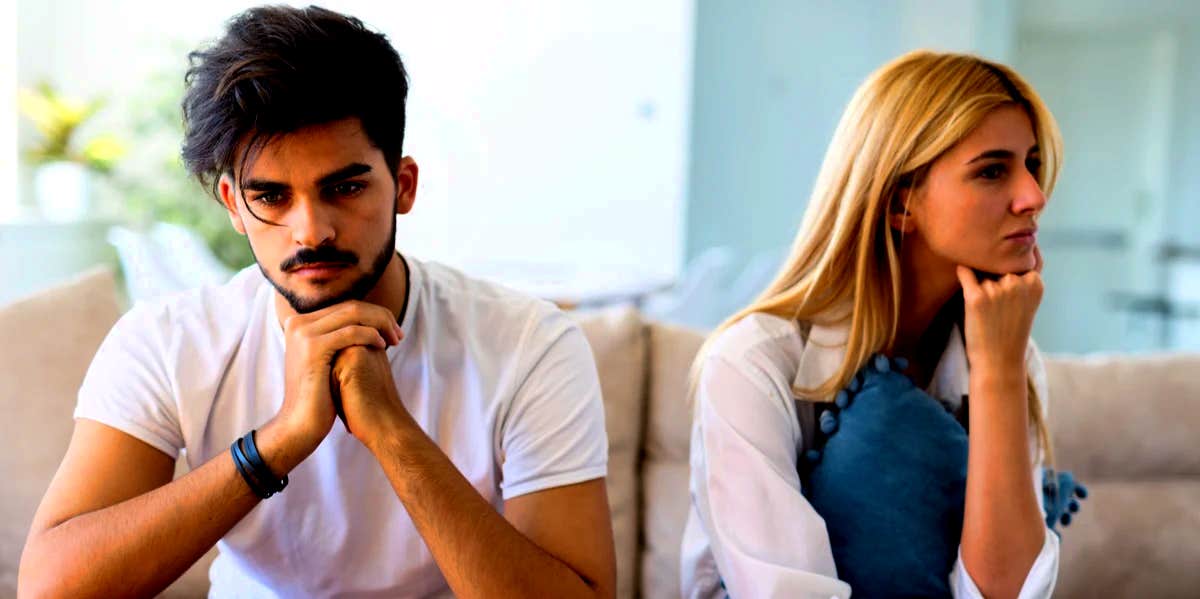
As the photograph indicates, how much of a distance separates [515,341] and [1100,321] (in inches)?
261

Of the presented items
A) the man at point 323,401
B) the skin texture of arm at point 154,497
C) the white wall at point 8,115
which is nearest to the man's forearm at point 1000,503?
the man at point 323,401

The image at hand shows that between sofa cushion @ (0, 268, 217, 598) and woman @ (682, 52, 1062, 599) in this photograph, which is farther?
sofa cushion @ (0, 268, 217, 598)

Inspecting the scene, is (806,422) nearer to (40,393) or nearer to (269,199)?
(269,199)

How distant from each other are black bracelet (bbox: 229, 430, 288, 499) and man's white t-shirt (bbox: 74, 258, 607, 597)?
0.50 ft

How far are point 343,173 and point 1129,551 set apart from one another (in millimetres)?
1512

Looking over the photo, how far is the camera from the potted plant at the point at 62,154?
5.20 metres

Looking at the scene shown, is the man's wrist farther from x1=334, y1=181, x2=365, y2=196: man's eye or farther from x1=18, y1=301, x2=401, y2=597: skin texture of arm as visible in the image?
x1=334, y1=181, x2=365, y2=196: man's eye

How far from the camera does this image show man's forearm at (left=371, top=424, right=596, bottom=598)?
1.24m

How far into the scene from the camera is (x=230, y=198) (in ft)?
4.52

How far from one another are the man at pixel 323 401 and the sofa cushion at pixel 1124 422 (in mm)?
1024

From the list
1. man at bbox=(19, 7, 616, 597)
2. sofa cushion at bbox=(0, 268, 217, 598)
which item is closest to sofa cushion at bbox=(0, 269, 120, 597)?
sofa cushion at bbox=(0, 268, 217, 598)

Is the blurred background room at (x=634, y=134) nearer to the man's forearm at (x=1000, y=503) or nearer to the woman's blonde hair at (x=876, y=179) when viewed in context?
the woman's blonde hair at (x=876, y=179)

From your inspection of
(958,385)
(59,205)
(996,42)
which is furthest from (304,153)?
(996,42)

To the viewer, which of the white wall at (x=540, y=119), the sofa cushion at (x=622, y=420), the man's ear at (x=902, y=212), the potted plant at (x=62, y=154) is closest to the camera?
the man's ear at (x=902, y=212)
